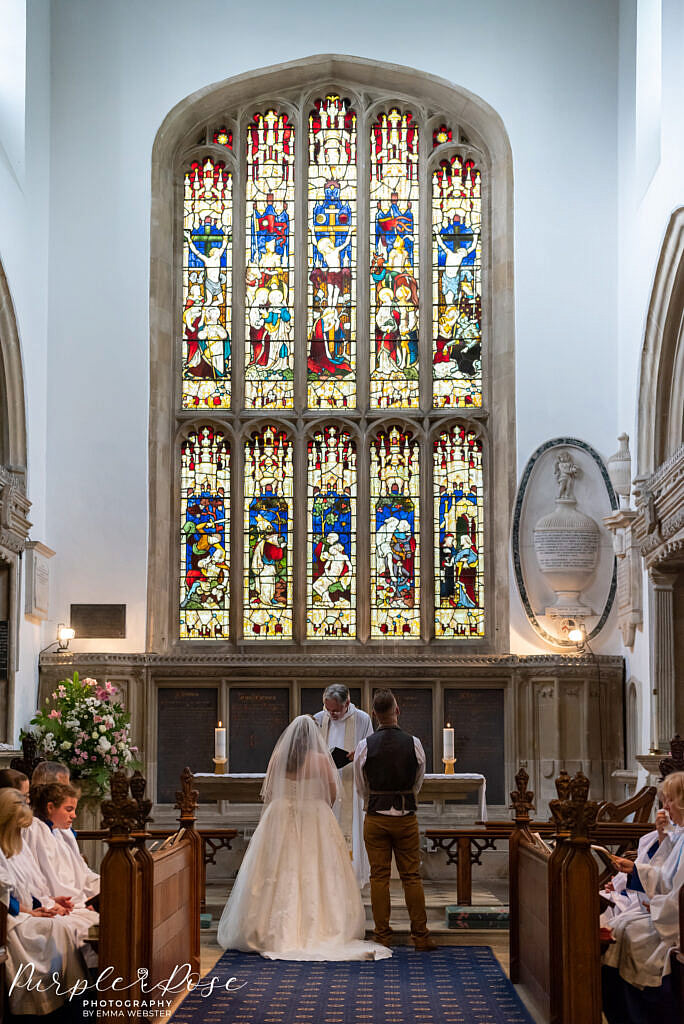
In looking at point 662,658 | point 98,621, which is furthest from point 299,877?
point 98,621

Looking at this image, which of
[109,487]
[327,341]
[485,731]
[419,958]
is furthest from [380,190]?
[419,958]

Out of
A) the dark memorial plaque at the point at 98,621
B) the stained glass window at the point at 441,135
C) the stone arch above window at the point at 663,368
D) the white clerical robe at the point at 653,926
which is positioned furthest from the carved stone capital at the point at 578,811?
the stained glass window at the point at 441,135

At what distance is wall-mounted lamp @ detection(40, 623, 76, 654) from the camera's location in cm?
1148

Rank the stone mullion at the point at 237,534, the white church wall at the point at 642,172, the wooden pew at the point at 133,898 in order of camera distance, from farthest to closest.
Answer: the stone mullion at the point at 237,534, the white church wall at the point at 642,172, the wooden pew at the point at 133,898

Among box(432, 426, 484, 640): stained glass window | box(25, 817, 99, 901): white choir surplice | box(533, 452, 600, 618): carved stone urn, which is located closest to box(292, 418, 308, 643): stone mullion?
box(432, 426, 484, 640): stained glass window

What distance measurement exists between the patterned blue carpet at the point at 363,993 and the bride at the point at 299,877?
0.47ft

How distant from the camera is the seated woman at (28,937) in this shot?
17.6ft

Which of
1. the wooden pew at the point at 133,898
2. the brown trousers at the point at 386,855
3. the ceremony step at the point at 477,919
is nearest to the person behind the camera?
the wooden pew at the point at 133,898

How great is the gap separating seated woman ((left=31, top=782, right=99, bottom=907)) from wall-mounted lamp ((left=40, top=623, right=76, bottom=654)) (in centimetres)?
489

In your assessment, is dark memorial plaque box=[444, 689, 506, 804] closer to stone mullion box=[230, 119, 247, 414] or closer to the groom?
stone mullion box=[230, 119, 247, 414]

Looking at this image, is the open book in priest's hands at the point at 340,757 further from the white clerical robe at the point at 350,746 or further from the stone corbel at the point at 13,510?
the stone corbel at the point at 13,510

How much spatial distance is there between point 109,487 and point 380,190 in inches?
153

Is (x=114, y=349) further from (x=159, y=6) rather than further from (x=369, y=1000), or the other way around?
(x=369, y=1000)

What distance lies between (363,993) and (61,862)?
159cm
